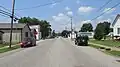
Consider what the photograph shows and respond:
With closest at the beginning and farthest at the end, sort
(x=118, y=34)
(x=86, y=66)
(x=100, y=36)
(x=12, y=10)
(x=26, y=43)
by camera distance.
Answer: (x=86, y=66)
(x=12, y=10)
(x=26, y=43)
(x=118, y=34)
(x=100, y=36)

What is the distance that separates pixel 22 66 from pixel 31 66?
1.67 feet

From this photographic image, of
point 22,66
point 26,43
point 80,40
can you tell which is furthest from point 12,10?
point 22,66

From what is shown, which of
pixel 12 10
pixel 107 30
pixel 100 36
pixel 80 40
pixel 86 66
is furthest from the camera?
pixel 107 30

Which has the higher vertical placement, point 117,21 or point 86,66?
point 117,21

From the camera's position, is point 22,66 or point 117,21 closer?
point 22,66

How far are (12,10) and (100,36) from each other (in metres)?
35.7

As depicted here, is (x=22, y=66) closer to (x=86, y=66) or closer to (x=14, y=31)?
(x=86, y=66)

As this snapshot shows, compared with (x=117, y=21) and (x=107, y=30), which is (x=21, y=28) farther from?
(x=107, y=30)

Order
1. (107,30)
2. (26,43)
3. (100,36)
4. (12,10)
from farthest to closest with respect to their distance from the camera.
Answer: (107,30), (100,36), (26,43), (12,10)

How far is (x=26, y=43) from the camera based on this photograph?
42344 mm

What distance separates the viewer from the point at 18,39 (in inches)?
2810

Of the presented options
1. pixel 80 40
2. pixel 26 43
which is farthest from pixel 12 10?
pixel 80 40

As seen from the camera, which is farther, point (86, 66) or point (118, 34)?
point (118, 34)

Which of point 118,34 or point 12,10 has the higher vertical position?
point 12,10
